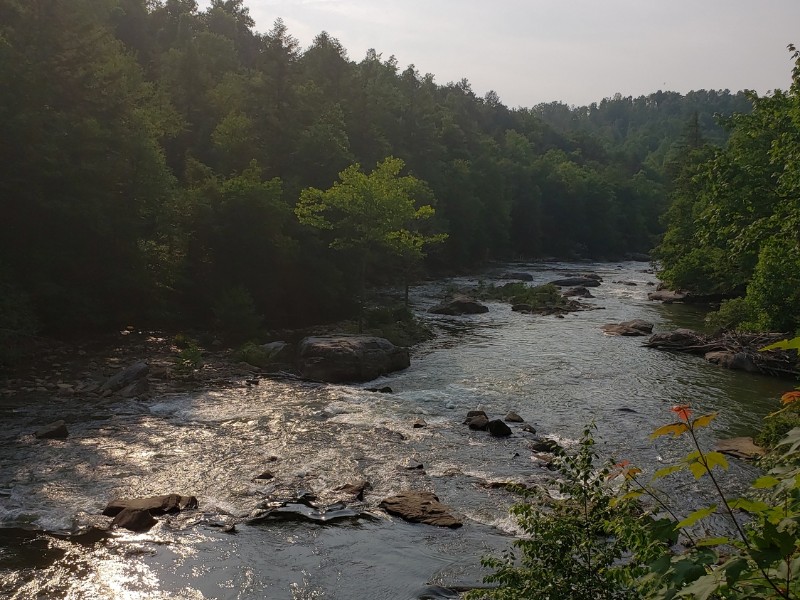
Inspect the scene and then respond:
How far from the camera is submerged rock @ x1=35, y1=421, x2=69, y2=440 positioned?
14633mm

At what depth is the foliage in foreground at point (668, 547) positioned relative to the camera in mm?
2941

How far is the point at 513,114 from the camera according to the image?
505ft

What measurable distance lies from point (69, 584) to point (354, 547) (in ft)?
14.4

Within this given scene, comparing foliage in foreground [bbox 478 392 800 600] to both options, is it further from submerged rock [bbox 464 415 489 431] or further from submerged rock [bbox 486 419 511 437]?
submerged rock [bbox 464 415 489 431]

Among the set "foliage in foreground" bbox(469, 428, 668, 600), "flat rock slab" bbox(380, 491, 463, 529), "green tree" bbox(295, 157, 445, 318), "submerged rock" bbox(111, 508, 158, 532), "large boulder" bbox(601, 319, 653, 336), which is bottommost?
"large boulder" bbox(601, 319, 653, 336)

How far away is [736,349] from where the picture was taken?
86.7 ft

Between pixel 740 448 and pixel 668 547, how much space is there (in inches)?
484

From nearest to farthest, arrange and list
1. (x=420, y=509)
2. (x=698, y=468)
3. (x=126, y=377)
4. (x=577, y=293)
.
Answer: (x=698, y=468)
(x=420, y=509)
(x=126, y=377)
(x=577, y=293)

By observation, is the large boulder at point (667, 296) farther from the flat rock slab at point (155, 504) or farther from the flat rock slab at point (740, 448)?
the flat rock slab at point (155, 504)

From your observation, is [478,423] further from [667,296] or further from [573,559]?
[667,296]

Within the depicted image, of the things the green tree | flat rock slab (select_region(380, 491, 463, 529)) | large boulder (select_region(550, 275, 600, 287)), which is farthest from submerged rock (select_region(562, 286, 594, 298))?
flat rock slab (select_region(380, 491, 463, 529))

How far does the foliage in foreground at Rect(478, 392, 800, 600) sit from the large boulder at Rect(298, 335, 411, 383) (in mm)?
16590

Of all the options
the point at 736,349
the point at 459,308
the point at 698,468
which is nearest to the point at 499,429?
the point at 698,468

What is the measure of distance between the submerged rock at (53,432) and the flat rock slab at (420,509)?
8429 millimetres
